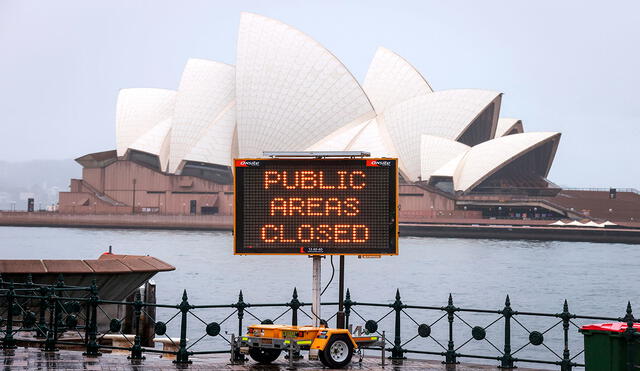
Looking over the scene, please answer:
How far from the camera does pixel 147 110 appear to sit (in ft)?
330

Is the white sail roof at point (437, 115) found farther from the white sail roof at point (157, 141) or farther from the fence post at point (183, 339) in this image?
the fence post at point (183, 339)

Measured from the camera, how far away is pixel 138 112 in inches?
3962

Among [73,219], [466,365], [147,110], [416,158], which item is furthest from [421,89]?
[466,365]

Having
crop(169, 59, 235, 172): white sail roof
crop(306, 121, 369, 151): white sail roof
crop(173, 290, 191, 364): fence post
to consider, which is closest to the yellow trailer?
crop(173, 290, 191, 364): fence post

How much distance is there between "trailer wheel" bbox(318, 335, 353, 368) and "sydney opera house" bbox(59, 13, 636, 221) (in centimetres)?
7580

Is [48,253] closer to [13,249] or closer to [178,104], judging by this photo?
[13,249]

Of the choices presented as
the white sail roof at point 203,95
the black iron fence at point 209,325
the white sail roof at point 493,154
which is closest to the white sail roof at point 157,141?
the white sail roof at point 203,95

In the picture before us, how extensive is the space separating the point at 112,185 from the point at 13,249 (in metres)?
34.1

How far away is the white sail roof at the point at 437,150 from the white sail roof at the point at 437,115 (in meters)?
0.82

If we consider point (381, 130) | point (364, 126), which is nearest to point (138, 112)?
point (364, 126)

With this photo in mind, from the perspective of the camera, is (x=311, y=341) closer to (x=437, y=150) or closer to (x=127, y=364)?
(x=127, y=364)

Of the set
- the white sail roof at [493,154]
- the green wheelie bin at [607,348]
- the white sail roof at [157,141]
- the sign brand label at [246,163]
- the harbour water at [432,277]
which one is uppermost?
the white sail roof at [157,141]

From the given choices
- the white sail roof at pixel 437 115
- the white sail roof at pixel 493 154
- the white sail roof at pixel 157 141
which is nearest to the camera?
the white sail roof at pixel 493 154

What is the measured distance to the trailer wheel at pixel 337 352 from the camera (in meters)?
11.1
